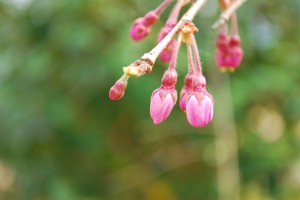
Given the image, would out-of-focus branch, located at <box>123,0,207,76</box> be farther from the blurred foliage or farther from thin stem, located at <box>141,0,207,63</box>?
the blurred foliage

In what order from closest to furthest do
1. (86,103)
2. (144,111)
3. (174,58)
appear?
(174,58) → (144,111) → (86,103)

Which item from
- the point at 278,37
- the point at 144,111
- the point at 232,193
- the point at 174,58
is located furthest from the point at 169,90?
the point at 278,37

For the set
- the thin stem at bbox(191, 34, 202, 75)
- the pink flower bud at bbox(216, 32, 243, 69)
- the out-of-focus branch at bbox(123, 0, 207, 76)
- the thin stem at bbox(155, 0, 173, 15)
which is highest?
the thin stem at bbox(155, 0, 173, 15)

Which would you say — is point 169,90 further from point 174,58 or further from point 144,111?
point 144,111

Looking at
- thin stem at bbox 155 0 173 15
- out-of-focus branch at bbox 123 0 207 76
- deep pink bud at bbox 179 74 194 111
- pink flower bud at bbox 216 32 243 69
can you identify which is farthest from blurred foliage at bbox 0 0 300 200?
out-of-focus branch at bbox 123 0 207 76

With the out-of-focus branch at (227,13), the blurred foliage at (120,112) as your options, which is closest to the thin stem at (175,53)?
the out-of-focus branch at (227,13)

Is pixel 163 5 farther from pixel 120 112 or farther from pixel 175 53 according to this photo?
pixel 120 112
